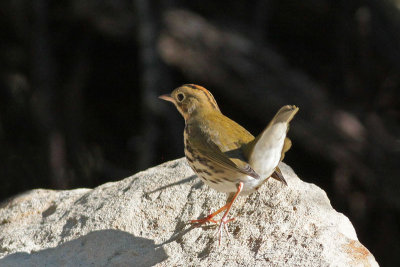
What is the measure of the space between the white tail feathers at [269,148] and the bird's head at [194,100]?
60 cm

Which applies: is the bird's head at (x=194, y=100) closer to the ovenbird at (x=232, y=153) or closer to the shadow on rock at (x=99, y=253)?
the ovenbird at (x=232, y=153)

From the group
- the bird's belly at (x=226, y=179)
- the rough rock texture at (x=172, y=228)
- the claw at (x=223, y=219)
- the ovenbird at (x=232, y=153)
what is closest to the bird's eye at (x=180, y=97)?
the ovenbird at (x=232, y=153)

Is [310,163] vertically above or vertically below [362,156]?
below

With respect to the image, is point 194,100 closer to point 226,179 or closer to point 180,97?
point 180,97

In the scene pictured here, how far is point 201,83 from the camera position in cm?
634

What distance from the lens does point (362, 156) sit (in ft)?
19.3

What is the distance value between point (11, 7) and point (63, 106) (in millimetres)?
1189

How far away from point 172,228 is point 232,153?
0.57 meters

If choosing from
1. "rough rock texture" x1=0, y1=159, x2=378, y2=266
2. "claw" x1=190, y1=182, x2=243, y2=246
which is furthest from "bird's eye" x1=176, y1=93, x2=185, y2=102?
"claw" x1=190, y1=182, x2=243, y2=246

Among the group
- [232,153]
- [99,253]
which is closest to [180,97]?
[232,153]

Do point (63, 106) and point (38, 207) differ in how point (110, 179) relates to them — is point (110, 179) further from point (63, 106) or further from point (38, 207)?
point (38, 207)

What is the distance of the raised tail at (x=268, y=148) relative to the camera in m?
3.11

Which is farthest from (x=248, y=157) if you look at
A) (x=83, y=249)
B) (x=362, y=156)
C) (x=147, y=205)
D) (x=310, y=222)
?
(x=362, y=156)

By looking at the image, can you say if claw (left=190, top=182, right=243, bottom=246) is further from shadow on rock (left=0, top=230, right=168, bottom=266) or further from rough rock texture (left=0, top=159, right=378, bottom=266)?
shadow on rock (left=0, top=230, right=168, bottom=266)
